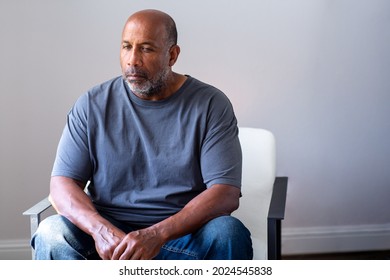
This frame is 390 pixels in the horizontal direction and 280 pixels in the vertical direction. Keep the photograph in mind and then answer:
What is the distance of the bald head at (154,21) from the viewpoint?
2115 mm

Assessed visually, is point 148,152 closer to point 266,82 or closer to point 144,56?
point 144,56

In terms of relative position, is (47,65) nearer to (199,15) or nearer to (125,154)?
(199,15)

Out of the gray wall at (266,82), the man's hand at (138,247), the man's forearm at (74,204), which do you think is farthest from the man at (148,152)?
the gray wall at (266,82)

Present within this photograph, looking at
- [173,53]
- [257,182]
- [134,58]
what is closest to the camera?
[134,58]

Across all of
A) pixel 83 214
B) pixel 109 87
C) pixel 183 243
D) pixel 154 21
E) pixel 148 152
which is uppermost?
pixel 154 21

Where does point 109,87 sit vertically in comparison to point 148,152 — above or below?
above

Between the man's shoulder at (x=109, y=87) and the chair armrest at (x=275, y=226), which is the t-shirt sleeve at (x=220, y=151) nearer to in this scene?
the chair armrest at (x=275, y=226)

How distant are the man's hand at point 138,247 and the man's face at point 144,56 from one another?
494mm

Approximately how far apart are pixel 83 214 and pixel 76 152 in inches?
9.0

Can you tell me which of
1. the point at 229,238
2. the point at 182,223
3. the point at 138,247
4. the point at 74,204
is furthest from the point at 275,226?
the point at 74,204

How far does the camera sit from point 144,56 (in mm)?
2125

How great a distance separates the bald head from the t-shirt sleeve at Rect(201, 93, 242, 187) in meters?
0.27

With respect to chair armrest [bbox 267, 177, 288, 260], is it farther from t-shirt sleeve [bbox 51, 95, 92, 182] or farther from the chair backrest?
t-shirt sleeve [bbox 51, 95, 92, 182]

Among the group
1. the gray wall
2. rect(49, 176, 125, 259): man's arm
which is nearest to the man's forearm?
rect(49, 176, 125, 259): man's arm
